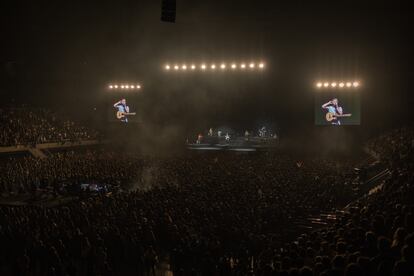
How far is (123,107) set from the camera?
143ft

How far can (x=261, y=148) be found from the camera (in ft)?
122

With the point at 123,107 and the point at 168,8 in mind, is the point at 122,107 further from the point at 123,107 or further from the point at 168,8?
the point at 168,8

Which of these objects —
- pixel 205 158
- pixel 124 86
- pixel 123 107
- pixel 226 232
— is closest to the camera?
pixel 226 232

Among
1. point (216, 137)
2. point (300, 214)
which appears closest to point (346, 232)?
point (300, 214)

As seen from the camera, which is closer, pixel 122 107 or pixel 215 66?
pixel 215 66

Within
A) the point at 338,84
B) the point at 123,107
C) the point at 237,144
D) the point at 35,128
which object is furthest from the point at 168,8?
the point at 123,107

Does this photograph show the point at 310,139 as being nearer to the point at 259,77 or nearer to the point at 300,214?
the point at 259,77

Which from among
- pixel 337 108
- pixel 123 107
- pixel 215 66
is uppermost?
pixel 215 66

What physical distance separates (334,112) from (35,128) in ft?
94.9

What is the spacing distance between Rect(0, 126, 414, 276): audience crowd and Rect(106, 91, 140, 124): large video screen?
25.5 meters

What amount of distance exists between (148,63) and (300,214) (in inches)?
1207

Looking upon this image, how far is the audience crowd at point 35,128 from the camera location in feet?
115

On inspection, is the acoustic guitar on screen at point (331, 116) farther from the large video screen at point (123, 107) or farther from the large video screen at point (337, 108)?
the large video screen at point (123, 107)

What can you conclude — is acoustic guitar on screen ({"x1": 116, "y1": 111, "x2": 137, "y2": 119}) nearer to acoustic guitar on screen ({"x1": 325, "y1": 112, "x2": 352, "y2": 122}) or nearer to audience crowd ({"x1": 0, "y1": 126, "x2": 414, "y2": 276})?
acoustic guitar on screen ({"x1": 325, "y1": 112, "x2": 352, "y2": 122})
